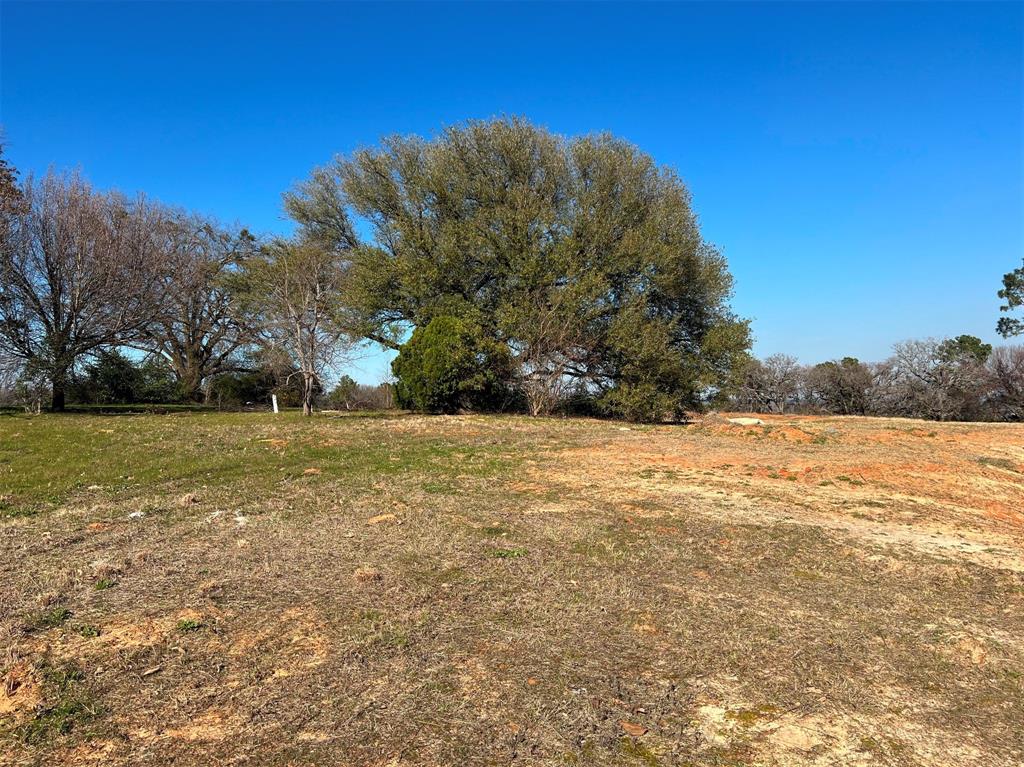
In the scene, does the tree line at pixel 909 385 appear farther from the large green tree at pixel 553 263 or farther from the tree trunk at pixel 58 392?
the tree trunk at pixel 58 392

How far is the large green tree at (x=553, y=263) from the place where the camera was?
61.8 ft

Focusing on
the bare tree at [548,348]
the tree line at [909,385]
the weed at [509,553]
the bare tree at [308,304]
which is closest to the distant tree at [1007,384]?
the tree line at [909,385]

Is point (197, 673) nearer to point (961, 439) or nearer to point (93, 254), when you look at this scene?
point (961, 439)

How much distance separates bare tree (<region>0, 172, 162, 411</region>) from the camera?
63.5ft

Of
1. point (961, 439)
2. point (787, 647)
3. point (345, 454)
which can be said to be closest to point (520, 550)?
point (787, 647)

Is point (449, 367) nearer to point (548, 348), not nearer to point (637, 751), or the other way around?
point (548, 348)

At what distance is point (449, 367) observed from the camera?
60.1 ft

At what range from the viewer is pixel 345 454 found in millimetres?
10047

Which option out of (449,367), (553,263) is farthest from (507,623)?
(553,263)

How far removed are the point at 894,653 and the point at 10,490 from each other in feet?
28.3

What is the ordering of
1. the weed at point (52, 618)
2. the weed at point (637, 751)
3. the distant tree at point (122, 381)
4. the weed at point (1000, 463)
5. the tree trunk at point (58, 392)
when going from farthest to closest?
the distant tree at point (122, 381)
the tree trunk at point (58, 392)
the weed at point (1000, 463)
the weed at point (52, 618)
the weed at point (637, 751)

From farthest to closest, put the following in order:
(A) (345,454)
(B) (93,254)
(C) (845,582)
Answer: (B) (93,254) < (A) (345,454) < (C) (845,582)

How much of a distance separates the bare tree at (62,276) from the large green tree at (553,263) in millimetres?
8373

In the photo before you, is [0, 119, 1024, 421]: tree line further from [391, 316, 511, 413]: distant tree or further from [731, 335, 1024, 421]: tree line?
[731, 335, 1024, 421]: tree line
